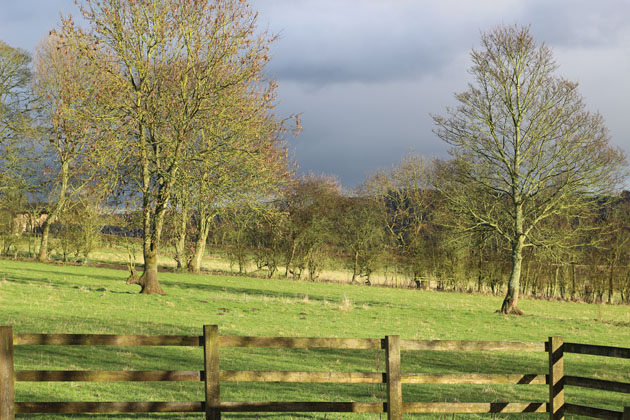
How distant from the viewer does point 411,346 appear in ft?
25.8

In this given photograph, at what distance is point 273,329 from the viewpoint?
2136 cm

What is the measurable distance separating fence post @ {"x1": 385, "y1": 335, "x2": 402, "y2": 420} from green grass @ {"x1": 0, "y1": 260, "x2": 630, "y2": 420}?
234cm

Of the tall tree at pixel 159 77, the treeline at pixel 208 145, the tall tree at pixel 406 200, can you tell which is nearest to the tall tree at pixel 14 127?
the treeline at pixel 208 145

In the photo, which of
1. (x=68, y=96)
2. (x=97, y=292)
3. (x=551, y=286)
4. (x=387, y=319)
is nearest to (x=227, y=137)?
(x=68, y=96)

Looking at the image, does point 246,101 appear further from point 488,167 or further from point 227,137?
point 488,167

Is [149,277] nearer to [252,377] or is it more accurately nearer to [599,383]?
[252,377]

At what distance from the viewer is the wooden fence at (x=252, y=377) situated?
7098mm

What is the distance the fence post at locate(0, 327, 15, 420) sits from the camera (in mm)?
6973

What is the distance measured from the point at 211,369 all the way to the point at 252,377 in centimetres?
57

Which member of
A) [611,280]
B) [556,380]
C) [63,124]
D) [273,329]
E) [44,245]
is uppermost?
[63,124]

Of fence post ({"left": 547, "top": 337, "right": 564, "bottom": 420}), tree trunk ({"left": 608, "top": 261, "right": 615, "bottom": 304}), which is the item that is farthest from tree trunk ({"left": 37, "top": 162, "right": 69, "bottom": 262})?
tree trunk ({"left": 608, "top": 261, "right": 615, "bottom": 304})

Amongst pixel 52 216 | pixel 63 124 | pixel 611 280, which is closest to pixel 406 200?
pixel 611 280

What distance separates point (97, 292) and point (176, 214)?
5519 millimetres

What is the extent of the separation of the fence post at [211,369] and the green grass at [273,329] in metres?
2.38
